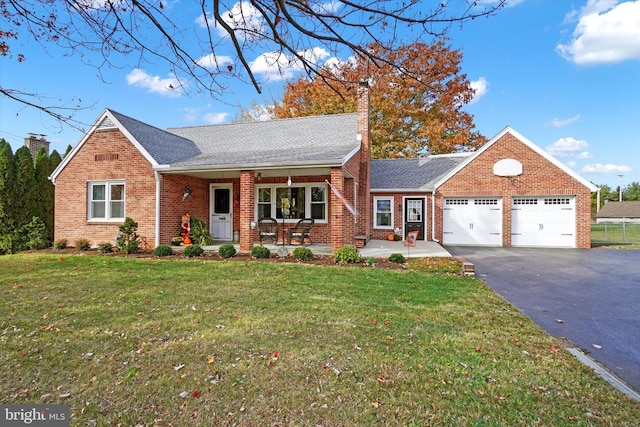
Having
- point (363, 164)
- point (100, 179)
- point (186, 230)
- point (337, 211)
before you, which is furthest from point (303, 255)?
point (100, 179)

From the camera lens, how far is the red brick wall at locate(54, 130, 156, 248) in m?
11.9

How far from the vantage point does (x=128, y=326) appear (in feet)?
13.9

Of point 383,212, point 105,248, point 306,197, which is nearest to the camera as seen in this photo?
point 105,248

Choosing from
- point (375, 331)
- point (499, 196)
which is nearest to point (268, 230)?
point (375, 331)

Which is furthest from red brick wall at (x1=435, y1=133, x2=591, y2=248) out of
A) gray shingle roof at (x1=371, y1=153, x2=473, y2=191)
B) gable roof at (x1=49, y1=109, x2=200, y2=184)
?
gable roof at (x1=49, y1=109, x2=200, y2=184)

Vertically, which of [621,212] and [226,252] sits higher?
[621,212]

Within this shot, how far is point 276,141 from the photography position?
46.1ft

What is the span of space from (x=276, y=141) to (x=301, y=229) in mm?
4297

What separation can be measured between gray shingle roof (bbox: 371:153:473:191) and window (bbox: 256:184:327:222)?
13.7 ft

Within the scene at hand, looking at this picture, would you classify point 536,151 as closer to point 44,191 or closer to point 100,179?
point 100,179

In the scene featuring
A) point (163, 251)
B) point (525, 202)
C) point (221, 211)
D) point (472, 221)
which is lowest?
point (163, 251)

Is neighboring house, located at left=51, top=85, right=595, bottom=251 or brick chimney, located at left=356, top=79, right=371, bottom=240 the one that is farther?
brick chimney, located at left=356, top=79, right=371, bottom=240

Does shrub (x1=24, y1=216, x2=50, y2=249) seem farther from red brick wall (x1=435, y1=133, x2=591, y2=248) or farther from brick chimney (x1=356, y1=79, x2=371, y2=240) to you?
red brick wall (x1=435, y1=133, x2=591, y2=248)

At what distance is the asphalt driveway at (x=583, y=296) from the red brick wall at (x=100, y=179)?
11.5 m
